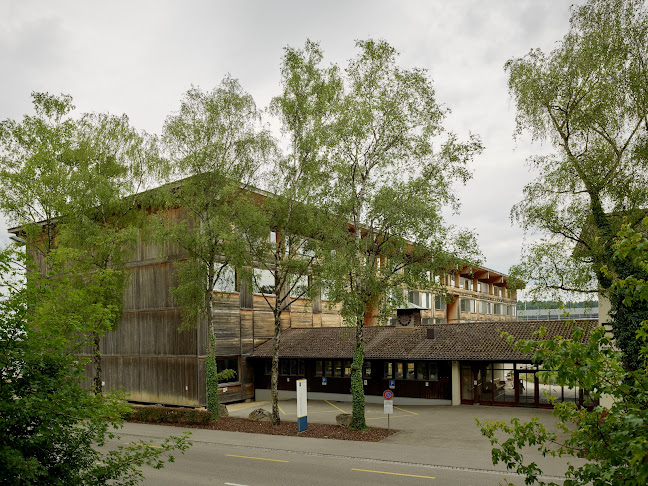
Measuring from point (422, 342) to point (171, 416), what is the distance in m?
15.4

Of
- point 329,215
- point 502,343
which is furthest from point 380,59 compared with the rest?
point 502,343

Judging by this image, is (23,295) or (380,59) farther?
(380,59)

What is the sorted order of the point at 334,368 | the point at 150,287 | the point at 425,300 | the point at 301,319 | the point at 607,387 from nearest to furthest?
the point at 607,387 < the point at 150,287 < the point at 334,368 < the point at 301,319 < the point at 425,300

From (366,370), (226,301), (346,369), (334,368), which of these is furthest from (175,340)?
(366,370)

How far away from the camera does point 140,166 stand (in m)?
30.4

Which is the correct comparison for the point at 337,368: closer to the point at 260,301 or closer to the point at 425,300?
the point at 260,301

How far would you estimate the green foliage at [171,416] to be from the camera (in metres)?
25.9

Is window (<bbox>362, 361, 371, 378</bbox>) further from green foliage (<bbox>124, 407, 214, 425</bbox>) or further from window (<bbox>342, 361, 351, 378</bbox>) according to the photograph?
green foliage (<bbox>124, 407, 214, 425</bbox>)

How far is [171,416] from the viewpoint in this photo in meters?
26.9

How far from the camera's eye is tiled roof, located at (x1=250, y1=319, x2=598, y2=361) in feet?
97.5

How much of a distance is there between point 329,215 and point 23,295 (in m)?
17.9

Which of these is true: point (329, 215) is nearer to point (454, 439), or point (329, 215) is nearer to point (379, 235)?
point (379, 235)

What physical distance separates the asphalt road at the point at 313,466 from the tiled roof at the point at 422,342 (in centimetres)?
908

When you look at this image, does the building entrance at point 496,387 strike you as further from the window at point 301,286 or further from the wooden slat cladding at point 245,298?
the wooden slat cladding at point 245,298
